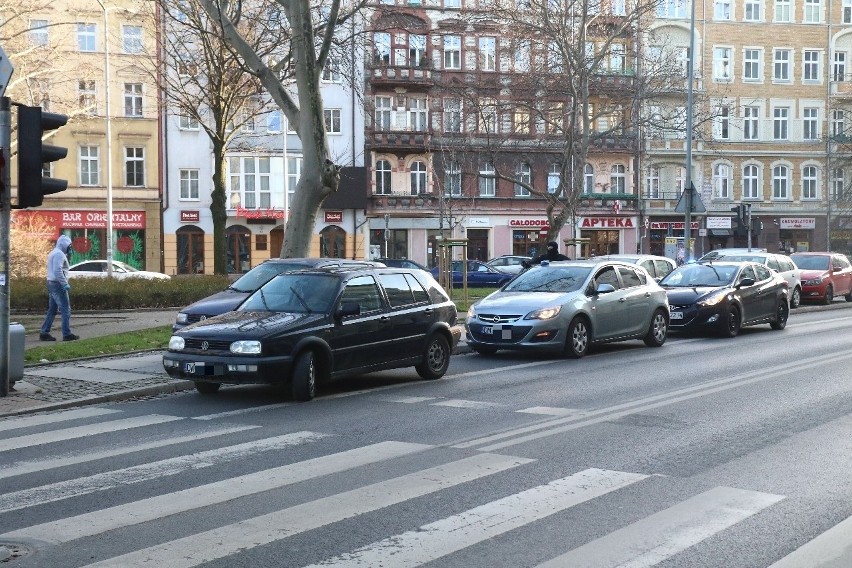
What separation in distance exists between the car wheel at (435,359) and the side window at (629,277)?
17.1 feet

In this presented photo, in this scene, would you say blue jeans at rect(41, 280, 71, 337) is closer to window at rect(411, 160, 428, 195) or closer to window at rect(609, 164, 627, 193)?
window at rect(411, 160, 428, 195)

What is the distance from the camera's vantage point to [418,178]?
56.8 meters

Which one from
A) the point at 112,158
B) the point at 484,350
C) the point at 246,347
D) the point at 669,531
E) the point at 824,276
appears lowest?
the point at 669,531

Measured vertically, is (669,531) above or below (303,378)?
below

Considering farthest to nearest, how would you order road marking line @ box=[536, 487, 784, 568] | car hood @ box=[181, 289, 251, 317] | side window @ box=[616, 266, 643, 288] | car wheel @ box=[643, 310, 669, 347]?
car wheel @ box=[643, 310, 669, 347]
side window @ box=[616, 266, 643, 288]
car hood @ box=[181, 289, 251, 317]
road marking line @ box=[536, 487, 784, 568]

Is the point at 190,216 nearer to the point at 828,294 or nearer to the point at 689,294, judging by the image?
the point at 828,294

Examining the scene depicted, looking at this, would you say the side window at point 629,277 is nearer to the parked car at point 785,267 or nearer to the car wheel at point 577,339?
the car wheel at point 577,339

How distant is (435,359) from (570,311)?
338 centimetres

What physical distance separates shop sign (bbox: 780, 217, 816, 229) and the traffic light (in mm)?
55188

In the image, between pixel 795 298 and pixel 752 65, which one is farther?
pixel 752 65

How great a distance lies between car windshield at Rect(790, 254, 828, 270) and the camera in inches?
1307

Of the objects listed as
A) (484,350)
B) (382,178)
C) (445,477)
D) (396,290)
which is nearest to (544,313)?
(484,350)

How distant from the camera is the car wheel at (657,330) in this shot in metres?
19.1

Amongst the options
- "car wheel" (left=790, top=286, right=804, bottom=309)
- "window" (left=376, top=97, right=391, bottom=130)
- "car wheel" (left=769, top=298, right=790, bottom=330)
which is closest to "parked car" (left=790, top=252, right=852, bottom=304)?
"car wheel" (left=790, top=286, right=804, bottom=309)
